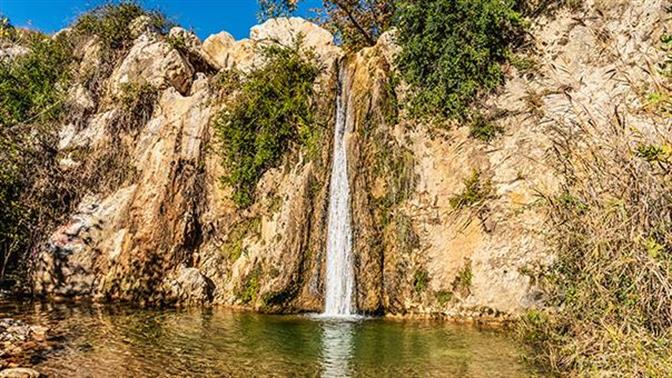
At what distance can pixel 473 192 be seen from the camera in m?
15.3

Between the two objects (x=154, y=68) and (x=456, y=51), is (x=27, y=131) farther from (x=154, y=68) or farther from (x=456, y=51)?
(x=456, y=51)

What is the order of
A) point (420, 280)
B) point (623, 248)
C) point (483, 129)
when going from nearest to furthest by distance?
1. point (623, 248)
2. point (420, 280)
3. point (483, 129)

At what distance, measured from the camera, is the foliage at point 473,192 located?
15242 millimetres

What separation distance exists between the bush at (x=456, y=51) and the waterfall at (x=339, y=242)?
9.25ft

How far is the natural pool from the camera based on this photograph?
8.77 meters

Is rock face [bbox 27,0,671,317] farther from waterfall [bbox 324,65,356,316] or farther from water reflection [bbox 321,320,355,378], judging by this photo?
water reflection [bbox 321,320,355,378]

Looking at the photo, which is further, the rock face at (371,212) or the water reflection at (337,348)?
the rock face at (371,212)

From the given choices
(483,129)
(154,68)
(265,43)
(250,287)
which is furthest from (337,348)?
(154,68)

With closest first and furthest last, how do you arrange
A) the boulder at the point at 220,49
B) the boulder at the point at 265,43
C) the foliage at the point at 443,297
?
the foliage at the point at 443,297 → the boulder at the point at 265,43 → the boulder at the point at 220,49

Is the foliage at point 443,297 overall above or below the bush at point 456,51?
below

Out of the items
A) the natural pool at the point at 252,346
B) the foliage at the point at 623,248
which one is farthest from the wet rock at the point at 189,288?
the foliage at the point at 623,248

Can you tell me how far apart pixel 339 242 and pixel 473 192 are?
3.93m

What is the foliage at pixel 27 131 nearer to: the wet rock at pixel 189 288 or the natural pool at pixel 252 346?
the natural pool at pixel 252 346

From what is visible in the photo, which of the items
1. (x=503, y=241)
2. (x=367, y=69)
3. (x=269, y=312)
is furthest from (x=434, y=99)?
(x=269, y=312)
